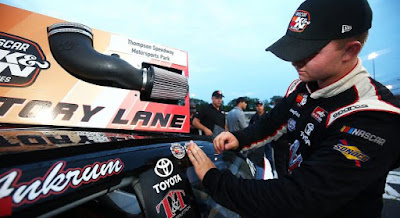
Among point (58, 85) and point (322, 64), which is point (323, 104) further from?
point (58, 85)

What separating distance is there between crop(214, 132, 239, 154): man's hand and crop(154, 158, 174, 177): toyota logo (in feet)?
1.43

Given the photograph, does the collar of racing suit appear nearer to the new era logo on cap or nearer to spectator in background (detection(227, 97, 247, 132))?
the new era logo on cap

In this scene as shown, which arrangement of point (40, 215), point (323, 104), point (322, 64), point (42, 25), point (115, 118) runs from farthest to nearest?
point (115, 118) → point (42, 25) → point (323, 104) → point (322, 64) → point (40, 215)

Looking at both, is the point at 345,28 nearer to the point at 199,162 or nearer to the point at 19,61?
the point at 199,162

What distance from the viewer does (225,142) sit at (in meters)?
1.41

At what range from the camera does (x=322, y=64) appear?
980 millimetres

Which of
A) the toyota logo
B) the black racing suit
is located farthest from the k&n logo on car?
the black racing suit

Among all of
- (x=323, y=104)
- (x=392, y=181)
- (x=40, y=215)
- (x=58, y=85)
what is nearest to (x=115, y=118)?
(x=58, y=85)

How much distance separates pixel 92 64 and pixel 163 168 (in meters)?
0.97

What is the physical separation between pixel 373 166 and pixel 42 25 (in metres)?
2.54

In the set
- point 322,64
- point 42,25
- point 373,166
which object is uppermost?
point 42,25

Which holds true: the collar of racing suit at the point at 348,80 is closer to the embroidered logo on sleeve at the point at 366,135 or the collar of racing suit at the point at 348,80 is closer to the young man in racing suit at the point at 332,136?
the young man in racing suit at the point at 332,136

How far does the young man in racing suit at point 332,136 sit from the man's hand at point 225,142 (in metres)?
0.26

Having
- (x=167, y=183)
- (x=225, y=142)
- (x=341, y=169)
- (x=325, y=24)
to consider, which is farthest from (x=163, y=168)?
(x=325, y=24)
